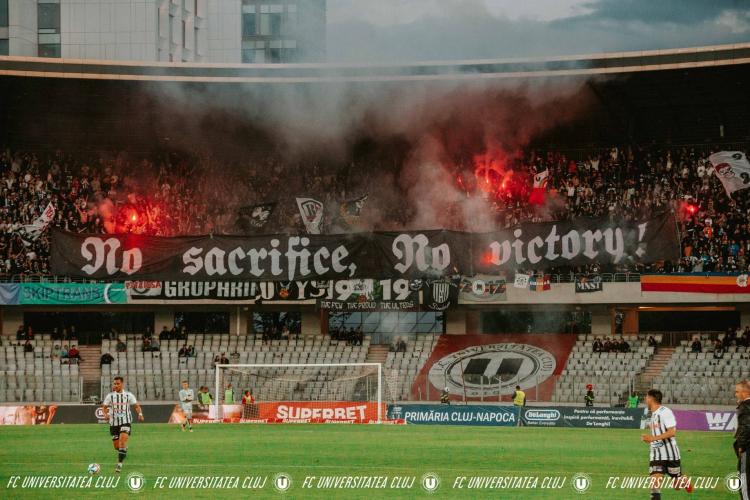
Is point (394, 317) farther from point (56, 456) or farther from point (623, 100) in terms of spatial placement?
point (56, 456)

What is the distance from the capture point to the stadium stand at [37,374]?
36.0 metres

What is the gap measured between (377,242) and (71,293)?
14.5m

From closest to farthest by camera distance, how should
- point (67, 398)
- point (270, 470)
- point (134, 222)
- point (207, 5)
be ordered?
point (270, 470), point (67, 398), point (134, 222), point (207, 5)

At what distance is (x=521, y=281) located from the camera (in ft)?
130

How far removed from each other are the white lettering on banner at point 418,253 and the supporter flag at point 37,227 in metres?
16.2

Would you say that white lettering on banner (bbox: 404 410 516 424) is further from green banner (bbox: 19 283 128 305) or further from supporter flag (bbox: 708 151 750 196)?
supporter flag (bbox: 708 151 750 196)

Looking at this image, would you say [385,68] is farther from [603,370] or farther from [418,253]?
[603,370]

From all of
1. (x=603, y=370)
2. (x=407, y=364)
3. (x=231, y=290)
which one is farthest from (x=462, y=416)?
(x=231, y=290)

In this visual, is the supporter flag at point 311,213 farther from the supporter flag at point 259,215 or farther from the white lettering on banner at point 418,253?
the white lettering on banner at point 418,253

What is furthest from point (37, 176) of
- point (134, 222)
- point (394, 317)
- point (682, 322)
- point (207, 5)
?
point (207, 5)

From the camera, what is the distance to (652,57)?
39719mm

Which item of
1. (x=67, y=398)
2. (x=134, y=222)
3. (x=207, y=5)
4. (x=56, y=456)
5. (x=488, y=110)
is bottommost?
(x=67, y=398)

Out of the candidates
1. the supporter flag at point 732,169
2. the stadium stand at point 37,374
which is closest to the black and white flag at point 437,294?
the supporter flag at point 732,169

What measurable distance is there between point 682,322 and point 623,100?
9.16 meters
